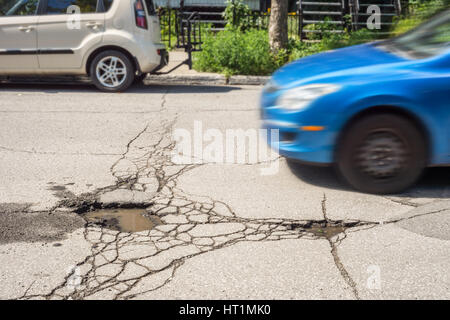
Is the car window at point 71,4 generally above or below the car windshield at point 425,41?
above

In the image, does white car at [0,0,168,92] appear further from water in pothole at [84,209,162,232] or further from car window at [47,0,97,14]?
water in pothole at [84,209,162,232]

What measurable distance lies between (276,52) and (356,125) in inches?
278

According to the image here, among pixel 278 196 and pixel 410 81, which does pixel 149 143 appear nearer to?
pixel 278 196

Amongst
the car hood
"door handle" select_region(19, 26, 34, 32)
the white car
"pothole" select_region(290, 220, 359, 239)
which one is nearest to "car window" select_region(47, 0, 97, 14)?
the white car

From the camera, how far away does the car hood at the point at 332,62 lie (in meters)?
4.97

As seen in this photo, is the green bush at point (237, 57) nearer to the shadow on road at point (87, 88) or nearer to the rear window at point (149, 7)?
the shadow on road at point (87, 88)

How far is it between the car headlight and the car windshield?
2.99 feet

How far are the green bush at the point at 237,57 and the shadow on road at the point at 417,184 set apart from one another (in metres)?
5.52

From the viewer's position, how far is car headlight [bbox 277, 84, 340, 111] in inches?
186

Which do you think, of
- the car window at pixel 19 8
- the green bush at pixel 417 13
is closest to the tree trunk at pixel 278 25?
the green bush at pixel 417 13

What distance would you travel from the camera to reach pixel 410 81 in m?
4.59

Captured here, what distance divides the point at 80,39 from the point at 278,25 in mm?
4441
